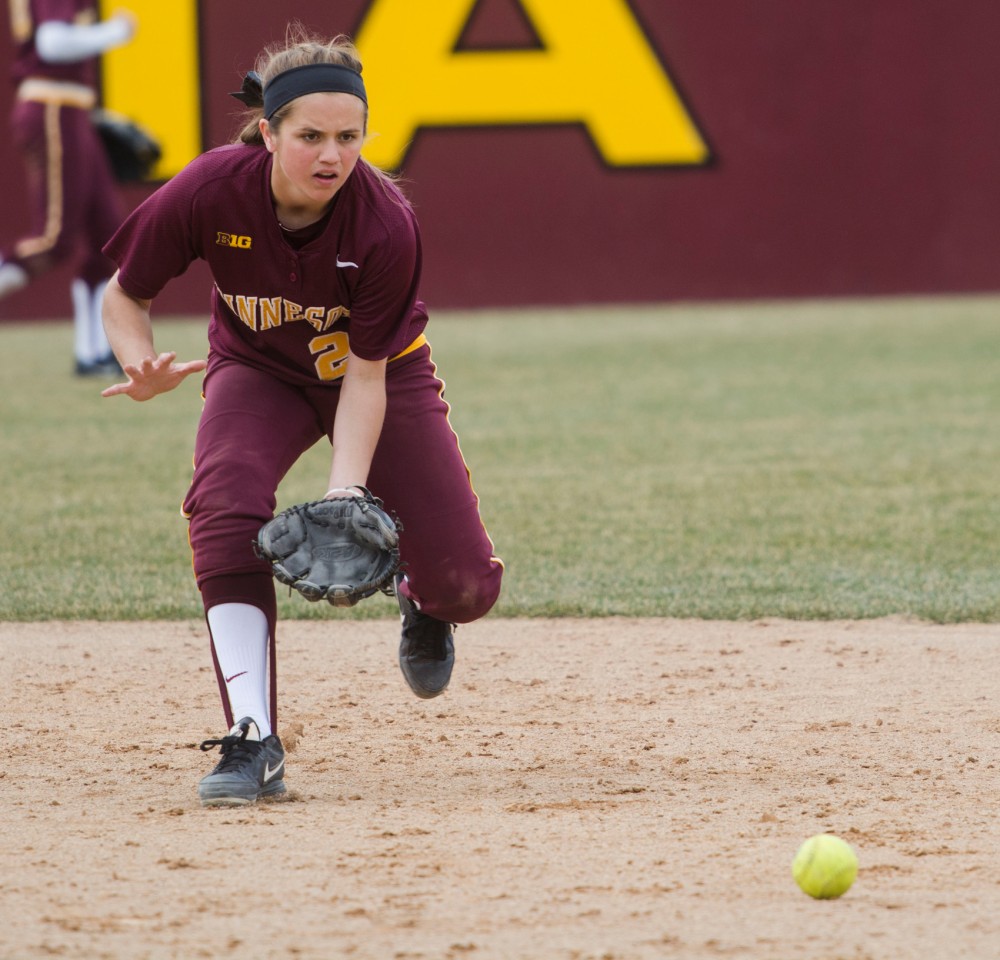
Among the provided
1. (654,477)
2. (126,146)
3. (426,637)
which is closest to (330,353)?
(426,637)

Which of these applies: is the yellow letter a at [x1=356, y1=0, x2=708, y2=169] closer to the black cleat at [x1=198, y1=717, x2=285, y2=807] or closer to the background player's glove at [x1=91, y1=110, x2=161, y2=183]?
the background player's glove at [x1=91, y1=110, x2=161, y2=183]

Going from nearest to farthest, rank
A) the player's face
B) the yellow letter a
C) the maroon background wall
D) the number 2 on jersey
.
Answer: the player's face < the number 2 on jersey < the yellow letter a < the maroon background wall

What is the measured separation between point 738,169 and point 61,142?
7.14 m

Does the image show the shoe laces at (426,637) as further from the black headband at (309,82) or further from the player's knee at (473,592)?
the black headband at (309,82)

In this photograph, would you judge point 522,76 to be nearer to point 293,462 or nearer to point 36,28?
point 36,28

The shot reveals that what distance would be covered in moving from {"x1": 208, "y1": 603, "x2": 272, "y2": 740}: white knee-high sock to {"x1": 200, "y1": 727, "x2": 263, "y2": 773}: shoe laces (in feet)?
0.12

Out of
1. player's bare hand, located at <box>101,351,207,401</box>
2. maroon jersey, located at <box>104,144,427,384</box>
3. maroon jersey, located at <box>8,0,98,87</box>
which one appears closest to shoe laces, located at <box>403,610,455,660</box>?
maroon jersey, located at <box>104,144,427,384</box>

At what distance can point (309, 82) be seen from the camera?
11.1ft

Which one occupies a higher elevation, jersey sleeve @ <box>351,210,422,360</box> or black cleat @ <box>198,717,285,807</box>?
jersey sleeve @ <box>351,210,422,360</box>

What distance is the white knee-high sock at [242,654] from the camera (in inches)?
139

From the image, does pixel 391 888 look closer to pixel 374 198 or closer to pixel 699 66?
pixel 374 198

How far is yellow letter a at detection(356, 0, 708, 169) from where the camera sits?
15.2m

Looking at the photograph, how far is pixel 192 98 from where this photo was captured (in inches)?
596

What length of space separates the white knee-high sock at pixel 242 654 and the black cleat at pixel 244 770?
29mm
